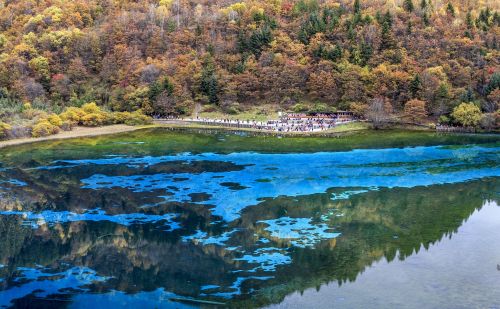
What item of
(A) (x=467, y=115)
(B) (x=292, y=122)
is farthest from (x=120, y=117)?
(A) (x=467, y=115)

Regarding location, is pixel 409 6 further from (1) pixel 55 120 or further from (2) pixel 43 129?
(2) pixel 43 129

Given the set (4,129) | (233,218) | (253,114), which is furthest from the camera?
(253,114)

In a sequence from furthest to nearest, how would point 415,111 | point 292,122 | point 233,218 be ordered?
point 292,122, point 415,111, point 233,218

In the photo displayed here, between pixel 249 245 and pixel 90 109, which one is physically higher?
pixel 90 109

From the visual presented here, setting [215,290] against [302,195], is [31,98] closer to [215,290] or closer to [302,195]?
[302,195]

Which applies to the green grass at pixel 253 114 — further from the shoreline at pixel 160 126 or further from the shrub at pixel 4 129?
the shrub at pixel 4 129

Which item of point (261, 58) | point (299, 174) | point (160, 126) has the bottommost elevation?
point (299, 174)

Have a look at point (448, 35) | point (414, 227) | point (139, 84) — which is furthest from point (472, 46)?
point (414, 227)

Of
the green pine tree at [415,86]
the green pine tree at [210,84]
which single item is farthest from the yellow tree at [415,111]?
the green pine tree at [210,84]
